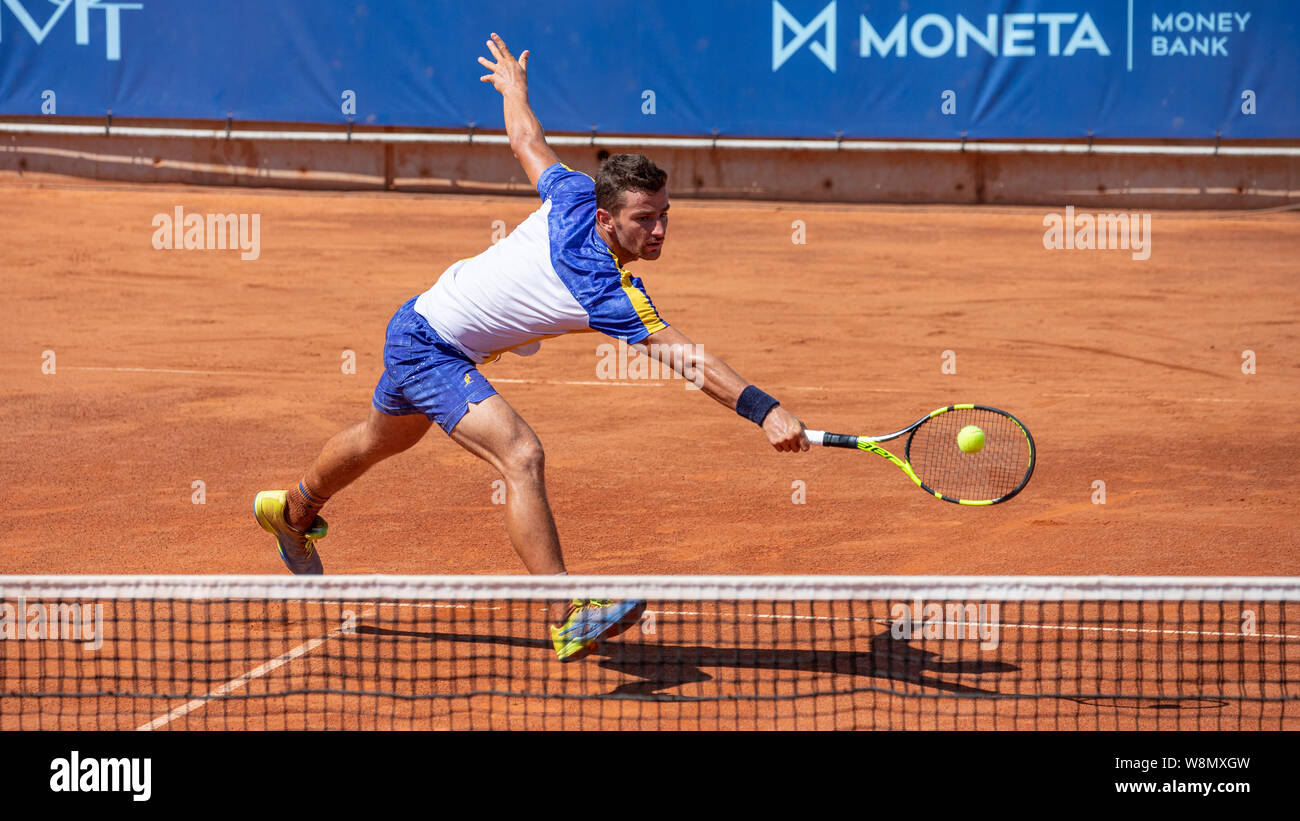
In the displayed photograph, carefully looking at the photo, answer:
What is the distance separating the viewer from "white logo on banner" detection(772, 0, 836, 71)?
17562mm

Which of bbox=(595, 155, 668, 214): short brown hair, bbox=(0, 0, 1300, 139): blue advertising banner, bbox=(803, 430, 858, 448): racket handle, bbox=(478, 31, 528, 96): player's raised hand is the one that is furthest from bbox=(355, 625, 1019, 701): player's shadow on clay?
bbox=(0, 0, 1300, 139): blue advertising banner

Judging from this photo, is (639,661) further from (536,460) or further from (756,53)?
(756,53)

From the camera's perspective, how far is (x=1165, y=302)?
13.2 metres

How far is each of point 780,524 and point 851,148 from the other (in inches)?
458

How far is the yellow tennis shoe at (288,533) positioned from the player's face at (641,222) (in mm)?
1831

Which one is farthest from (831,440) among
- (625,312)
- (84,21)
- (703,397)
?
(84,21)

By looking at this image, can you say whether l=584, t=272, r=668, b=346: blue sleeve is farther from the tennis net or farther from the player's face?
the tennis net

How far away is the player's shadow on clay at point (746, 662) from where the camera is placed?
496cm

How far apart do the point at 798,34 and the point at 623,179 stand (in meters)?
13.5

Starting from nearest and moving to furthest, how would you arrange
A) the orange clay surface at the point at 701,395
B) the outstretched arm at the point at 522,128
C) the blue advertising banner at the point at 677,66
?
the outstretched arm at the point at 522,128 < the orange clay surface at the point at 701,395 < the blue advertising banner at the point at 677,66

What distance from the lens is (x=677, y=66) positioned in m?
17.8

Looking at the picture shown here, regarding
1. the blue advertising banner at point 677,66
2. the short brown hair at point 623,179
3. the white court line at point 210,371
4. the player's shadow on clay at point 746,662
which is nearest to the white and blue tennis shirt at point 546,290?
the short brown hair at point 623,179

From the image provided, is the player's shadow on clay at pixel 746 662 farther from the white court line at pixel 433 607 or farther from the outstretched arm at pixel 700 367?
the outstretched arm at pixel 700 367
